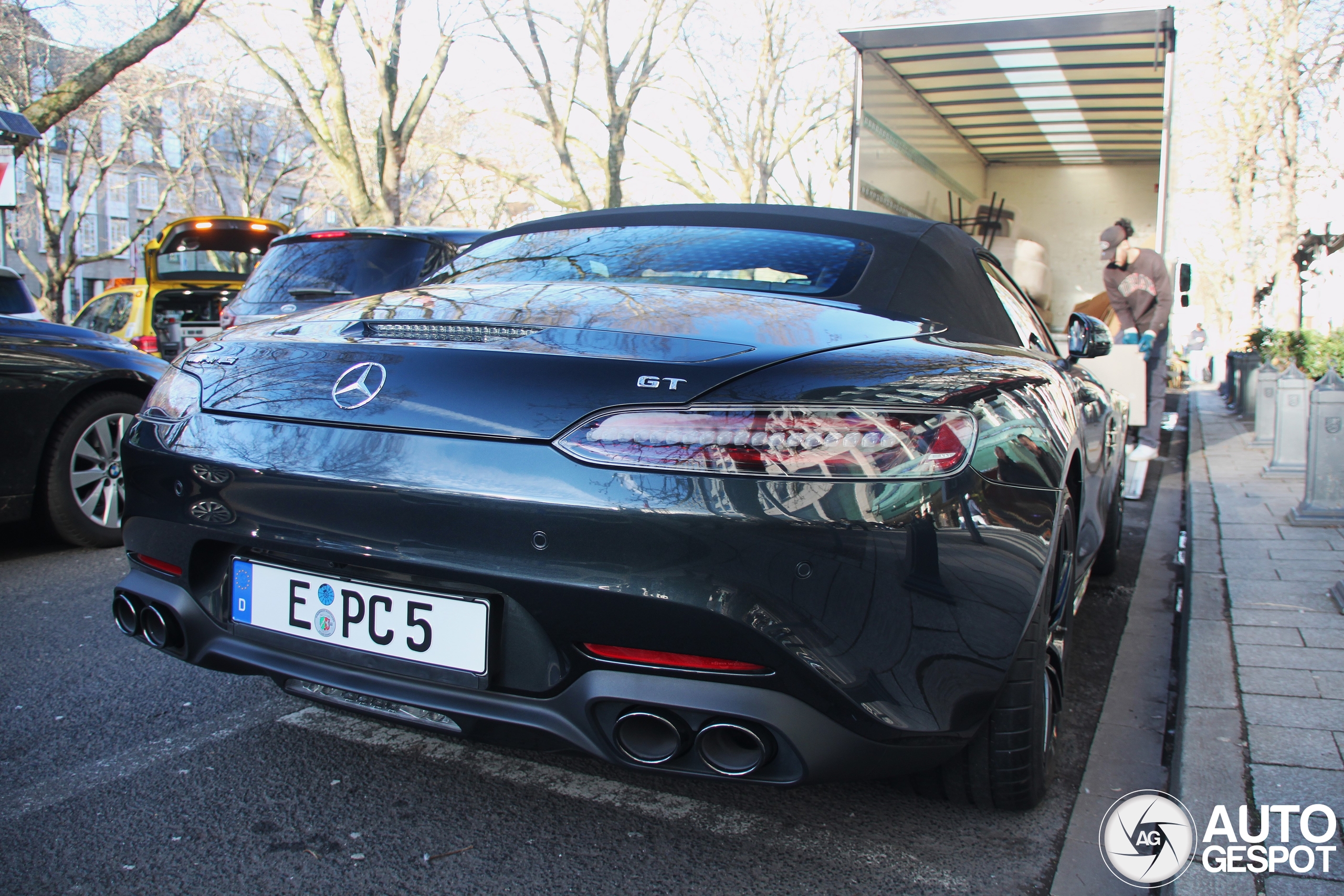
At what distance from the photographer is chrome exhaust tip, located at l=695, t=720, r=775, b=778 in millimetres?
1762

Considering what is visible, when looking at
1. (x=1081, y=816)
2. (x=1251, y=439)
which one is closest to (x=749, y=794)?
(x=1081, y=816)

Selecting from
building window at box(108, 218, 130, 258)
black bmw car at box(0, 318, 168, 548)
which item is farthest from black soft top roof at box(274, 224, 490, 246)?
building window at box(108, 218, 130, 258)

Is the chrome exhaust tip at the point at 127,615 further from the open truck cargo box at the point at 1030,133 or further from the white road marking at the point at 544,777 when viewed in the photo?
the open truck cargo box at the point at 1030,133

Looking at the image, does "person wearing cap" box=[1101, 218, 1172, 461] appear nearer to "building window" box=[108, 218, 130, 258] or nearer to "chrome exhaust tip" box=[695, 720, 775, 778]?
"chrome exhaust tip" box=[695, 720, 775, 778]

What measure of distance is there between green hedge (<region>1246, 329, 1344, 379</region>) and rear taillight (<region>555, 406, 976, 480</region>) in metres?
8.24

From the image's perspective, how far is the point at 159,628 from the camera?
2.21 meters

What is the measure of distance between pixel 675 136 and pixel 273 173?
128ft

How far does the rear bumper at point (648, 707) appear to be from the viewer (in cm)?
174

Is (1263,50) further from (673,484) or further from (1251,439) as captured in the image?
(673,484)

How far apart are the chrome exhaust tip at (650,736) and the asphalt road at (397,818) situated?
182 mm

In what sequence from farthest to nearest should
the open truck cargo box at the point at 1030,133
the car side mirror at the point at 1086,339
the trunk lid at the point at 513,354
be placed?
the open truck cargo box at the point at 1030,133 < the car side mirror at the point at 1086,339 < the trunk lid at the point at 513,354

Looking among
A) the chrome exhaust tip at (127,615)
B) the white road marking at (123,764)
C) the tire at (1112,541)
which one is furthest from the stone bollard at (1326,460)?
the chrome exhaust tip at (127,615)

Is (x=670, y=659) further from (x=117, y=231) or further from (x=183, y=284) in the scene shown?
(x=117, y=231)

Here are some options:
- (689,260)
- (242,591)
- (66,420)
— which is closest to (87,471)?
(66,420)
